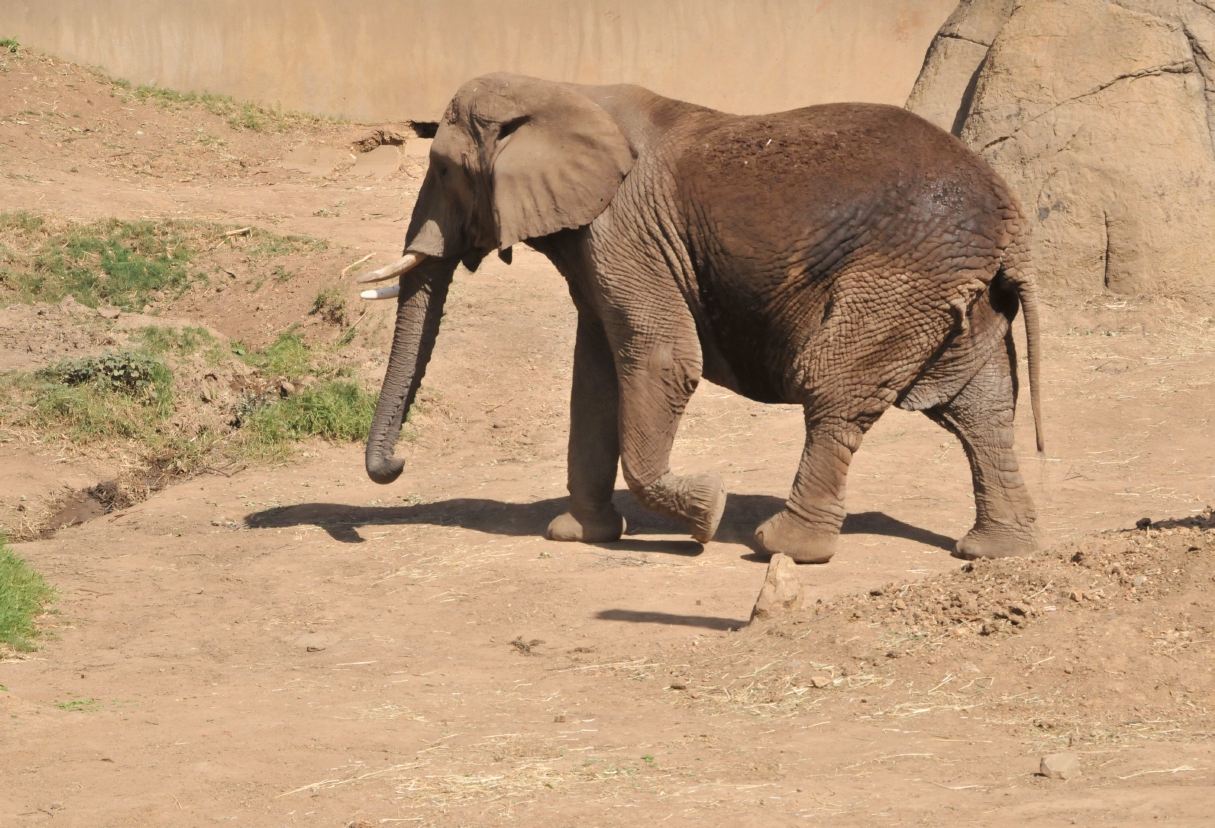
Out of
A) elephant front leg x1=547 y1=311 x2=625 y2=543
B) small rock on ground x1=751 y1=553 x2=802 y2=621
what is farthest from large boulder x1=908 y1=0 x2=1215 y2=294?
small rock on ground x1=751 y1=553 x2=802 y2=621

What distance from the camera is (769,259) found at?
7242 mm

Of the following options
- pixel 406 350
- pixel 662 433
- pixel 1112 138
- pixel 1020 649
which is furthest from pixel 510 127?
pixel 1112 138

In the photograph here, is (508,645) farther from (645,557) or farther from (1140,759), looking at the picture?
(1140,759)

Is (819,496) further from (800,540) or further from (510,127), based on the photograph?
(510,127)

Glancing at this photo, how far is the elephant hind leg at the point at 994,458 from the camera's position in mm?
7555

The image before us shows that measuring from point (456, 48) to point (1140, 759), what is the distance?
50.2 ft

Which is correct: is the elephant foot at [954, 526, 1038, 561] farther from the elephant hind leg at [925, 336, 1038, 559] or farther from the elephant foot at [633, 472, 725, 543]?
the elephant foot at [633, 472, 725, 543]

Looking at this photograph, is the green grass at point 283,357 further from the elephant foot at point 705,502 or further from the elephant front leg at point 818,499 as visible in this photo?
the elephant front leg at point 818,499

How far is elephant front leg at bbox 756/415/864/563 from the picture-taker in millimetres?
7430

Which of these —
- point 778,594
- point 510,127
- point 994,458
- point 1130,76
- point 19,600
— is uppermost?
point 1130,76

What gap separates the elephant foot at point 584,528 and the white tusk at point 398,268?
1.63 m

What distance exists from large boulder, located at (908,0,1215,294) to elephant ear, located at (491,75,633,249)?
597 cm

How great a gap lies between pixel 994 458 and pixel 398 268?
3259 millimetres

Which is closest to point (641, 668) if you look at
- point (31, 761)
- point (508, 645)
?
point (508, 645)
